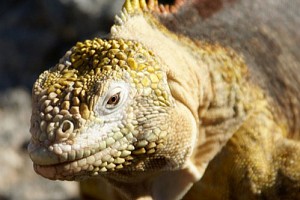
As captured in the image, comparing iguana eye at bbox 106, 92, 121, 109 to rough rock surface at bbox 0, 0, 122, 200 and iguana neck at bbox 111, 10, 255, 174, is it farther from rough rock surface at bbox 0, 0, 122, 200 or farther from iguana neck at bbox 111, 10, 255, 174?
rough rock surface at bbox 0, 0, 122, 200

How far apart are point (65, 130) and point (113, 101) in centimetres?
32

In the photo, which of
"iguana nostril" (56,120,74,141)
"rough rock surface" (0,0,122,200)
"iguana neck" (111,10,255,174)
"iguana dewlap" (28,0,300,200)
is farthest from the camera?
"rough rock surface" (0,0,122,200)

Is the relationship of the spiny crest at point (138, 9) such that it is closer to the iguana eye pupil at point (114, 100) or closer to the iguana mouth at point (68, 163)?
the iguana eye pupil at point (114, 100)

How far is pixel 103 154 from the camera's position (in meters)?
5.06

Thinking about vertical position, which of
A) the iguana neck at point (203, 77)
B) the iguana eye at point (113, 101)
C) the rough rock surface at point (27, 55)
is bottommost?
the rough rock surface at point (27, 55)

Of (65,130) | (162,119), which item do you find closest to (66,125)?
(65,130)

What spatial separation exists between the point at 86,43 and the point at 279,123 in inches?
60.7

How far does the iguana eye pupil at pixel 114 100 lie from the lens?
16.6ft

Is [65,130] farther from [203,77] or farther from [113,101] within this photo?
[203,77]

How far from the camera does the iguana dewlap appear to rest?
197 inches

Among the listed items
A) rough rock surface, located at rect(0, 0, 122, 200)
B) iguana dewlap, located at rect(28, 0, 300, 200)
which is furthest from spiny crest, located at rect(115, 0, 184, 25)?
rough rock surface, located at rect(0, 0, 122, 200)

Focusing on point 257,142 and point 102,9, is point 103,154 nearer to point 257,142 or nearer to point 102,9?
point 257,142

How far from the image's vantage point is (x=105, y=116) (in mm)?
5051

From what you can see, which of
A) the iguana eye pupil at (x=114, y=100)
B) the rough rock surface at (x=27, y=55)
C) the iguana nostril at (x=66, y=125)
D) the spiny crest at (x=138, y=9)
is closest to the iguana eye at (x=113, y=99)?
the iguana eye pupil at (x=114, y=100)
